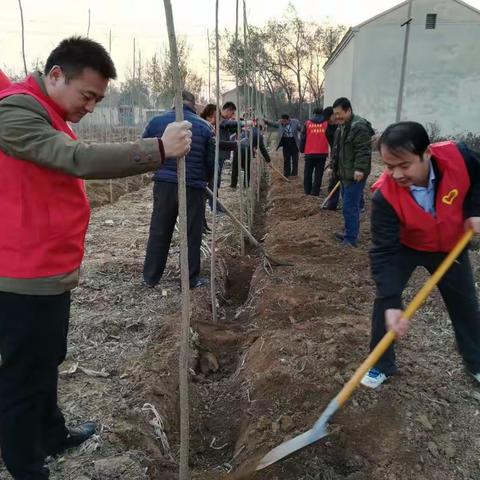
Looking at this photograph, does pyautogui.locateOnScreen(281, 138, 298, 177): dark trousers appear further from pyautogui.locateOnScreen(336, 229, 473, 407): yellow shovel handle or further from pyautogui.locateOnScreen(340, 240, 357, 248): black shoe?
pyautogui.locateOnScreen(336, 229, 473, 407): yellow shovel handle

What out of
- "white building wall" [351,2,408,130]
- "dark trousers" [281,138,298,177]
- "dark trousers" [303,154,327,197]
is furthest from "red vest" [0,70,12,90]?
"white building wall" [351,2,408,130]

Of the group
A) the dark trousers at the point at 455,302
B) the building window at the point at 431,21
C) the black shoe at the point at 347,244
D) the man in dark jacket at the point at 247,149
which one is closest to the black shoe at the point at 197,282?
the black shoe at the point at 347,244

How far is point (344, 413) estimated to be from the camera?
2482 millimetres

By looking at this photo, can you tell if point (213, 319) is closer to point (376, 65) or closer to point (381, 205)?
point (381, 205)

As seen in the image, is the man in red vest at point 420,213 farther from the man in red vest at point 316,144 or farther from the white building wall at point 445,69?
the white building wall at point 445,69

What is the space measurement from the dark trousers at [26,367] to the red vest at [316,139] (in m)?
6.77

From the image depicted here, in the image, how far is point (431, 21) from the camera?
18.0 meters

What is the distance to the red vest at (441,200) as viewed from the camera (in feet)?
7.52

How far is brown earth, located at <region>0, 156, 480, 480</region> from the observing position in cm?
223

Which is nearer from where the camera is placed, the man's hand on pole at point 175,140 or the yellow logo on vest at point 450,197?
the man's hand on pole at point 175,140

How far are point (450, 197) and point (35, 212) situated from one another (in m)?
1.78

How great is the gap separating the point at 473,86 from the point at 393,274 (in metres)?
18.3

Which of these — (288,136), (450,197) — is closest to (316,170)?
(288,136)

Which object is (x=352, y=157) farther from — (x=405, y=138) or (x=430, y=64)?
(x=430, y=64)
